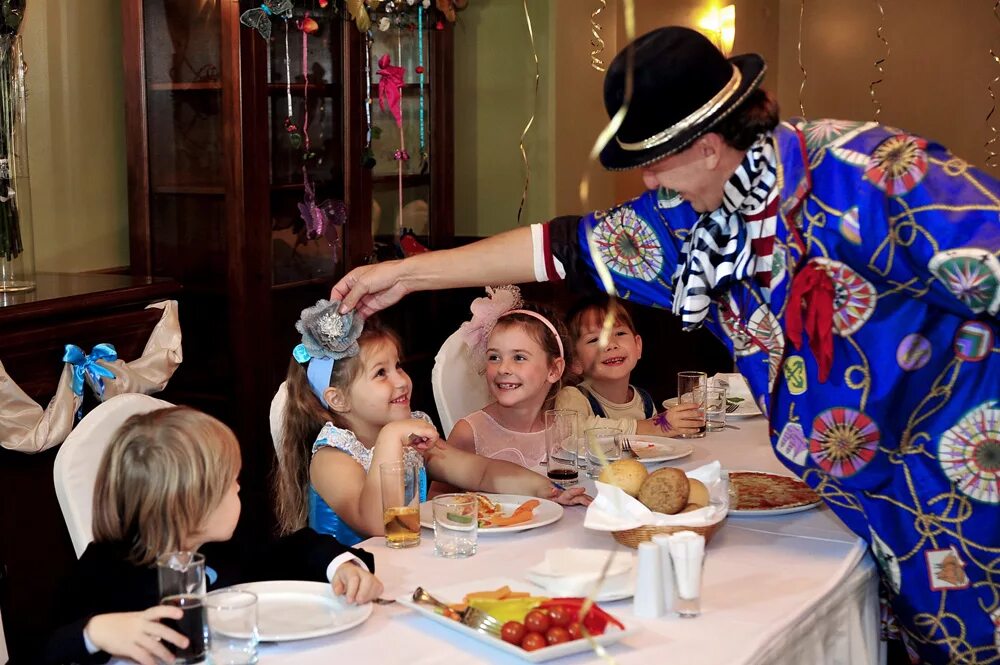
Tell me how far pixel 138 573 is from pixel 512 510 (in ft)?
2.14

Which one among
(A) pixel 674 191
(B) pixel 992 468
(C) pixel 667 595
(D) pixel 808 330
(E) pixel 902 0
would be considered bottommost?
(C) pixel 667 595

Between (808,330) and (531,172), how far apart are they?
3247 millimetres

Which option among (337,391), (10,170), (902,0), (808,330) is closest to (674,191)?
(808,330)

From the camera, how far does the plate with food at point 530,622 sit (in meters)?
1.41

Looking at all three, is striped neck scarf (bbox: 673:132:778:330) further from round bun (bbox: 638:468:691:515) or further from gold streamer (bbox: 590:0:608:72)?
gold streamer (bbox: 590:0:608:72)

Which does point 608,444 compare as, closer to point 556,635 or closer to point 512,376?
point 512,376

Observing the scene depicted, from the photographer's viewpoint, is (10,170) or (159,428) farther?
(10,170)

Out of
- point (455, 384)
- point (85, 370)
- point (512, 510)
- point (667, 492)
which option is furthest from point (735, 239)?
point (85, 370)

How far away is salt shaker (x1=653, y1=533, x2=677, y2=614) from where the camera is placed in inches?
61.0

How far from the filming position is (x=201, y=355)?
3721mm

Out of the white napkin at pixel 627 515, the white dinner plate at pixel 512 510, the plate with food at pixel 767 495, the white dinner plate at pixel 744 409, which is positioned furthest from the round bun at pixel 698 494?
the white dinner plate at pixel 744 409

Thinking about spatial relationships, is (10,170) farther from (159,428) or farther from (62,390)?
(159,428)

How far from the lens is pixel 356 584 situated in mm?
1592

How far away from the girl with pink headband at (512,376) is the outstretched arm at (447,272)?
24.6 inches
